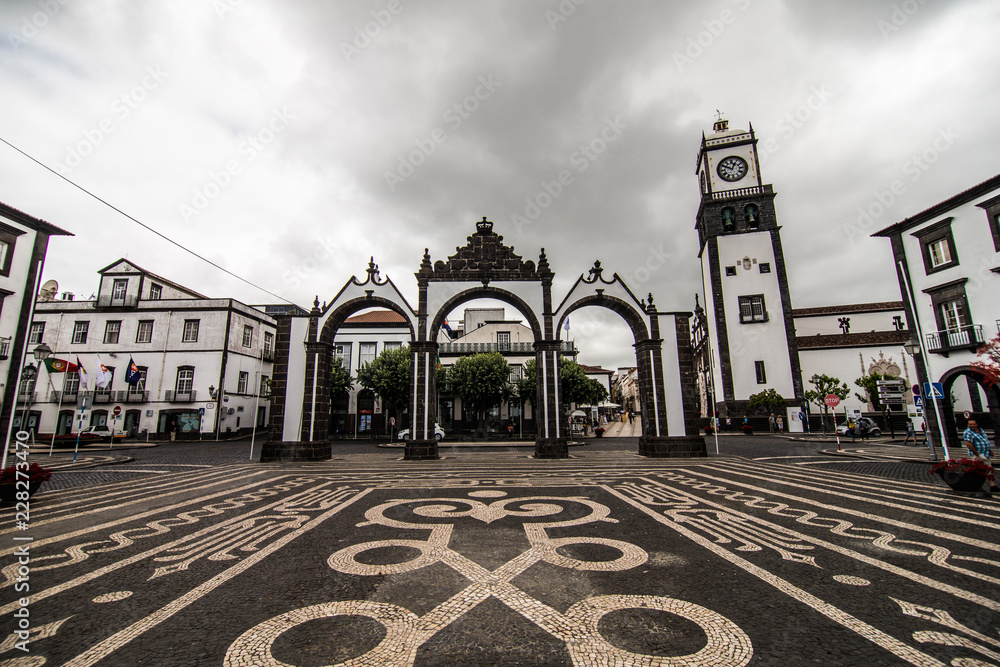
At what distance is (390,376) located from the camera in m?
31.3

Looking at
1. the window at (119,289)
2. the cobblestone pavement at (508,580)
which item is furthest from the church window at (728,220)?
the window at (119,289)

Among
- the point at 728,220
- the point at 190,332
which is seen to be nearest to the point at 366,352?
the point at 190,332

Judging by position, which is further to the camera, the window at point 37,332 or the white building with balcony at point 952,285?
the window at point 37,332

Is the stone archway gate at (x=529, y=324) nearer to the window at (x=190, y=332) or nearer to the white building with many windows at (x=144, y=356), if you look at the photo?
the white building with many windows at (x=144, y=356)

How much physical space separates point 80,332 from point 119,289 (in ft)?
13.1

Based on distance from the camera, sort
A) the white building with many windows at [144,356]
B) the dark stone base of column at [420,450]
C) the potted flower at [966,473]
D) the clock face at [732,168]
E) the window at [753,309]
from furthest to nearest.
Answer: the clock face at [732,168] < the window at [753,309] < the white building with many windows at [144,356] < the dark stone base of column at [420,450] < the potted flower at [966,473]

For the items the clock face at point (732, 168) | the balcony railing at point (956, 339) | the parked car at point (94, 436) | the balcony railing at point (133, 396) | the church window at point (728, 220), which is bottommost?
the parked car at point (94, 436)

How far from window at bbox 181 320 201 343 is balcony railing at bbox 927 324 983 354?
43.8 metres

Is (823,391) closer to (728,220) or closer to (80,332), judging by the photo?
(728,220)

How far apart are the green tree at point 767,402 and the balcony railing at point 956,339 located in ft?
40.7

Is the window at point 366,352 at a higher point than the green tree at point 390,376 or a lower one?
higher

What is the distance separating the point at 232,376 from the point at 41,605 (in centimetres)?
3349

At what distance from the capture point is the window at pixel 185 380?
31.6m

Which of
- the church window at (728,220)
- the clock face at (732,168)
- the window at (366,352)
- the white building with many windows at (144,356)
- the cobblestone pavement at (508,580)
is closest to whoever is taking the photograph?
the cobblestone pavement at (508,580)
